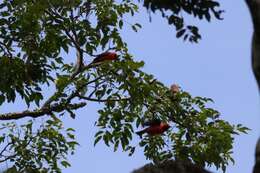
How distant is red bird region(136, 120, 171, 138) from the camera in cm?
1329

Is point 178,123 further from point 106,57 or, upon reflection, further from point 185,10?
point 185,10

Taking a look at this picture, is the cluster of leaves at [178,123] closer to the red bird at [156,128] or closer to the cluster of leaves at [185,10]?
the red bird at [156,128]

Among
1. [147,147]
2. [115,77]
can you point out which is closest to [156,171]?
[115,77]

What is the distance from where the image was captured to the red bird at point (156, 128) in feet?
43.6

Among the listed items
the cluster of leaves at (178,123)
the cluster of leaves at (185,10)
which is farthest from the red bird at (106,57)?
the cluster of leaves at (185,10)

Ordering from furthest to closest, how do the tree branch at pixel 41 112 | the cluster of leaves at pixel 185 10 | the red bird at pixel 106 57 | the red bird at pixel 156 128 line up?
the tree branch at pixel 41 112, the red bird at pixel 156 128, the red bird at pixel 106 57, the cluster of leaves at pixel 185 10

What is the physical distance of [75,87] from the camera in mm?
13430

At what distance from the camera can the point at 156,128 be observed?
13.4 meters

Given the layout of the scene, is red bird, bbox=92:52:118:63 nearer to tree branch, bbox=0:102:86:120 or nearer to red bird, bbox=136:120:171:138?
tree branch, bbox=0:102:86:120

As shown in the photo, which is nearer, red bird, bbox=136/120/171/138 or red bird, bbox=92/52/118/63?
red bird, bbox=92/52/118/63

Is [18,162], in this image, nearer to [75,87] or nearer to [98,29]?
[75,87]

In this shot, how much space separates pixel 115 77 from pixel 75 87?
33.5 inches

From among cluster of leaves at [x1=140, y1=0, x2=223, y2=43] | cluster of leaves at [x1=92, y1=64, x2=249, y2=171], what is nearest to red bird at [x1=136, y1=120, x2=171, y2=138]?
cluster of leaves at [x1=92, y1=64, x2=249, y2=171]

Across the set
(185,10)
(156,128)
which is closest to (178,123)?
(156,128)
